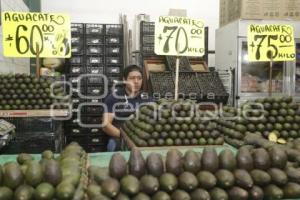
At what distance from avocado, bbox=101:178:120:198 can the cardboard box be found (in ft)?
14.9

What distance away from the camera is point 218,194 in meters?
1.67

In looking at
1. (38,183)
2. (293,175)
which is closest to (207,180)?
(293,175)

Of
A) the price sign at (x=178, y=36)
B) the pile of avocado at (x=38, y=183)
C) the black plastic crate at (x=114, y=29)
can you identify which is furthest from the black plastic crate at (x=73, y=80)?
the pile of avocado at (x=38, y=183)

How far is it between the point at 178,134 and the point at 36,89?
2.12m

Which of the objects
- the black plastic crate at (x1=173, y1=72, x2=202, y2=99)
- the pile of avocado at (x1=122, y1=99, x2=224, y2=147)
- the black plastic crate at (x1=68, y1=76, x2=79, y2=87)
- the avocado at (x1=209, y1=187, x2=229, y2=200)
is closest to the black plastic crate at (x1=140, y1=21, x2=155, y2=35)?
the black plastic crate at (x1=173, y1=72, x2=202, y2=99)

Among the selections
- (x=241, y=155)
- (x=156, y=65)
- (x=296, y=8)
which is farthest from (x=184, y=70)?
(x=241, y=155)

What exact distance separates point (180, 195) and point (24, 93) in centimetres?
320

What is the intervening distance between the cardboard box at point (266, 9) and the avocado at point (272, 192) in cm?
421

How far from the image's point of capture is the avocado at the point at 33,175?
1.54 metres

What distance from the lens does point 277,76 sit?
19.5ft

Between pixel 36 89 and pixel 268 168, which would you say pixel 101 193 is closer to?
pixel 268 168

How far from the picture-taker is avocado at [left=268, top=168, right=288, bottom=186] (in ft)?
5.85

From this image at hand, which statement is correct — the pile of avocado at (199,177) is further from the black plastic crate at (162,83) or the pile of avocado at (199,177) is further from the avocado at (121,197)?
the black plastic crate at (162,83)

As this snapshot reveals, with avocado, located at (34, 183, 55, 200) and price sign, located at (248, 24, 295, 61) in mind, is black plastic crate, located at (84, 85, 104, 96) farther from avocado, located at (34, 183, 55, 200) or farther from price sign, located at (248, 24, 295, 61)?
avocado, located at (34, 183, 55, 200)
